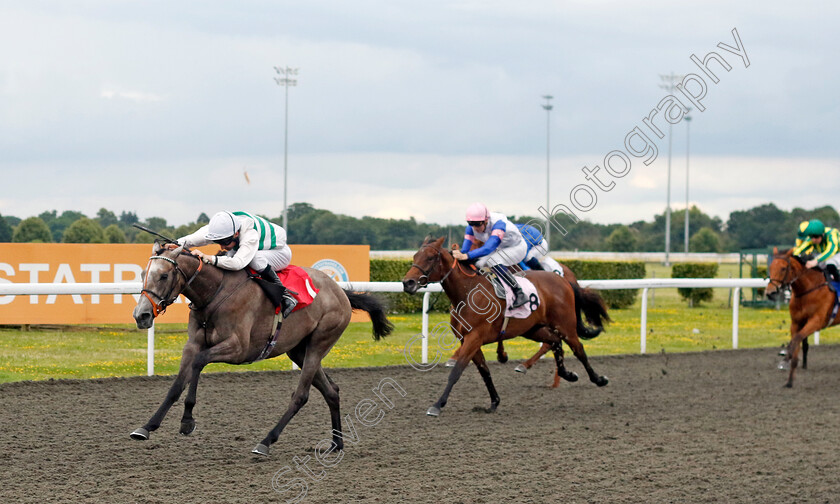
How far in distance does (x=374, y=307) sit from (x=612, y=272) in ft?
Answer: 42.6

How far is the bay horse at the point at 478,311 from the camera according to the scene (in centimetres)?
630

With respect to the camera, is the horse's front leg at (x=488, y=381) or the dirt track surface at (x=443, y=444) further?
the horse's front leg at (x=488, y=381)

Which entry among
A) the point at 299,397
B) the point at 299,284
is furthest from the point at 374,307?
the point at 299,397

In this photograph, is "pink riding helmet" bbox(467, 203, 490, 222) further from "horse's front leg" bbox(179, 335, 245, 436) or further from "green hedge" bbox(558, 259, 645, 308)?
"green hedge" bbox(558, 259, 645, 308)

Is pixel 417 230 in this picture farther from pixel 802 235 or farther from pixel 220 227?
pixel 220 227

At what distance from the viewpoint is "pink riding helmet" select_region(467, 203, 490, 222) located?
6617 millimetres

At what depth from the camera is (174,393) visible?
4.47m

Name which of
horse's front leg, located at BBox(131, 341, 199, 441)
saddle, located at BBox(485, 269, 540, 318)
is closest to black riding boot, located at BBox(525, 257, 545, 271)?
saddle, located at BBox(485, 269, 540, 318)

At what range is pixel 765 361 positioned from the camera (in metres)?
9.96

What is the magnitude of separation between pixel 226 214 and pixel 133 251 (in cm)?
565

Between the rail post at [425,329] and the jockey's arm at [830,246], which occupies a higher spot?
the jockey's arm at [830,246]

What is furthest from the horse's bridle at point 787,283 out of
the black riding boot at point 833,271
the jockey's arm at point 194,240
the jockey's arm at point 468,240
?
the jockey's arm at point 194,240

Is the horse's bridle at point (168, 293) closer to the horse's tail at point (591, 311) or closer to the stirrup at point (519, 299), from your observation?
the stirrup at point (519, 299)

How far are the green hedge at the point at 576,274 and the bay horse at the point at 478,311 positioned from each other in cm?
542
